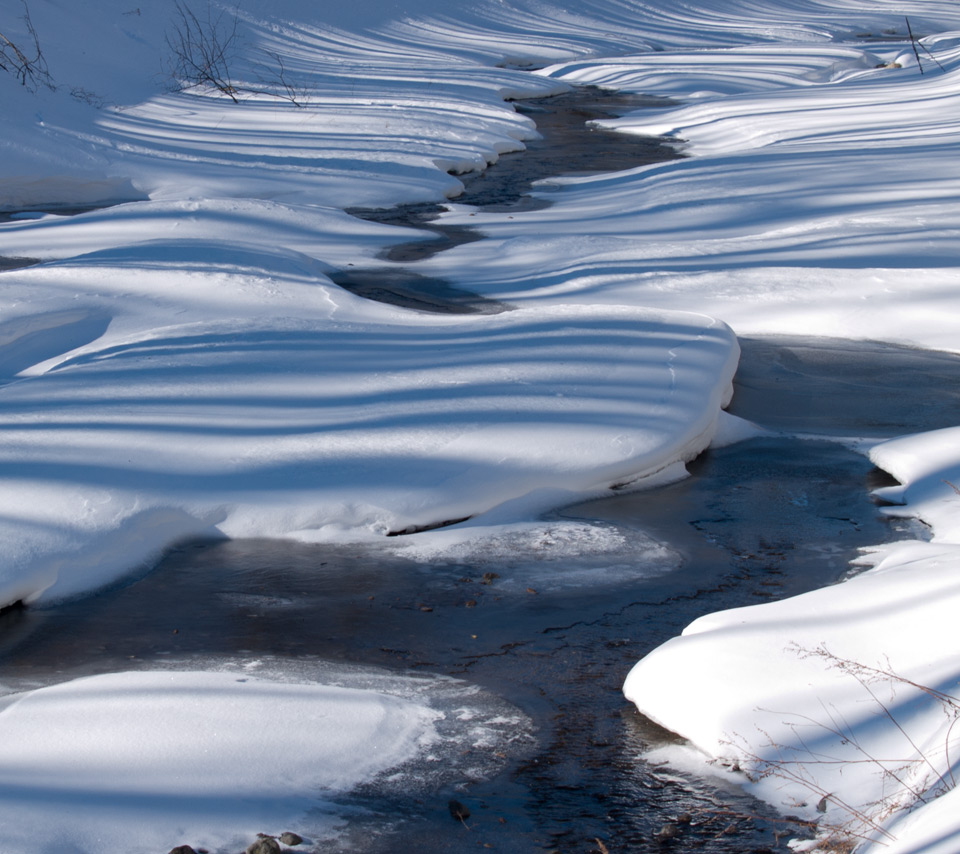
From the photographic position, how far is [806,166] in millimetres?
10359

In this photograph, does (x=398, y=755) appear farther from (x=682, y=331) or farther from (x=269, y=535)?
(x=682, y=331)

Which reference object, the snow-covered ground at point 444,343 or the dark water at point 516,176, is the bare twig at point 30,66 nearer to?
the snow-covered ground at point 444,343

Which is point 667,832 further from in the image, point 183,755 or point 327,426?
→ point 327,426

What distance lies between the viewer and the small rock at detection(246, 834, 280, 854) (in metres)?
2.57

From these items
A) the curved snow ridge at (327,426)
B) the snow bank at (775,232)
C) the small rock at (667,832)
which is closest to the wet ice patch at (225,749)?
the small rock at (667,832)

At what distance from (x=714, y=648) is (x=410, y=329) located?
140 inches

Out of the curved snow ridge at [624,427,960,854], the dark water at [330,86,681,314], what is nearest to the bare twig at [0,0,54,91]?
the dark water at [330,86,681,314]

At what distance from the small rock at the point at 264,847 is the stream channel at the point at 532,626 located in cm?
12

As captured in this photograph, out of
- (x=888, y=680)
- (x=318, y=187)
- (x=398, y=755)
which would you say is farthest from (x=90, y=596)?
(x=318, y=187)

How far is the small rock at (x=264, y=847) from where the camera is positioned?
257 cm

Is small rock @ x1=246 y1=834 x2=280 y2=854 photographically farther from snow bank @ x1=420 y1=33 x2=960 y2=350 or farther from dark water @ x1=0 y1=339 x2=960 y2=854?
snow bank @ x1=420 y1=33 x2=960 y2=350

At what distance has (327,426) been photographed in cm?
495

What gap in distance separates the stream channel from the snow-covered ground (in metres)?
0.16

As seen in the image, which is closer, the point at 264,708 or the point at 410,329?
the point at 264,708
